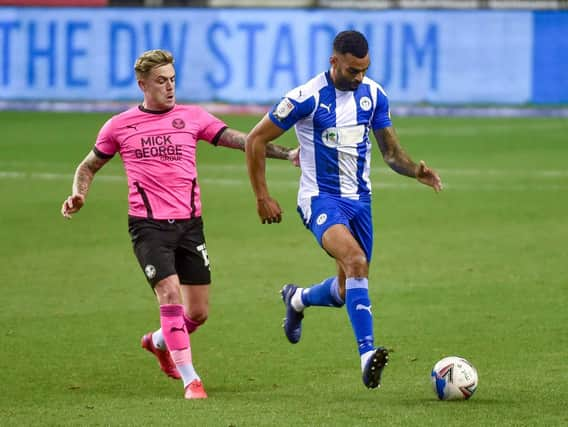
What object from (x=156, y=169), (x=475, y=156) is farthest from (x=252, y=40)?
(x=156, y=169)

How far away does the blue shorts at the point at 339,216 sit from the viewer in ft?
31.6

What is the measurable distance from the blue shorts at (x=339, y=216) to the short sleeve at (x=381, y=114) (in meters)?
0.53

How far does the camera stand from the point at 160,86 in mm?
9477

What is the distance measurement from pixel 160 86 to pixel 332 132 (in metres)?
1.19

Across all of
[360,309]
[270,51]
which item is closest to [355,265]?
[360,309]

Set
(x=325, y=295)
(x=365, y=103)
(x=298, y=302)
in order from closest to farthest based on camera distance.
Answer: (x=365, y=103) < (x=325, y=295) < (x=298, y=302)

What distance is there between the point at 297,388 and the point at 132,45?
959 inches

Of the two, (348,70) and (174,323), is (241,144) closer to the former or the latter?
(348,70)

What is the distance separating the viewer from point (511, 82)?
32.4 meters

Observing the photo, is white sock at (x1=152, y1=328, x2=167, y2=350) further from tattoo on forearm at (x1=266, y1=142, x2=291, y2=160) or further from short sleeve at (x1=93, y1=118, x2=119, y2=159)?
tattoo on forearm at (x1=266, y1=142, x2=291, y2=160)

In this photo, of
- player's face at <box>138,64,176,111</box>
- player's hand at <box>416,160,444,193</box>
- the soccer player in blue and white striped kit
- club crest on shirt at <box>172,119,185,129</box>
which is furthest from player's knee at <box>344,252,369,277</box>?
player's face at <box>138,64,176,111</box>

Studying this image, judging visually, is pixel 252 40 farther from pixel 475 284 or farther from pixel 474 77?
pixel 475 284

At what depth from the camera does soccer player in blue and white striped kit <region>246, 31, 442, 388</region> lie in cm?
945

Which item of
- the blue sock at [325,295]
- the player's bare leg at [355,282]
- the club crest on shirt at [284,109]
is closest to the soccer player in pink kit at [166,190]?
the club crest on shirt at [284,109]
